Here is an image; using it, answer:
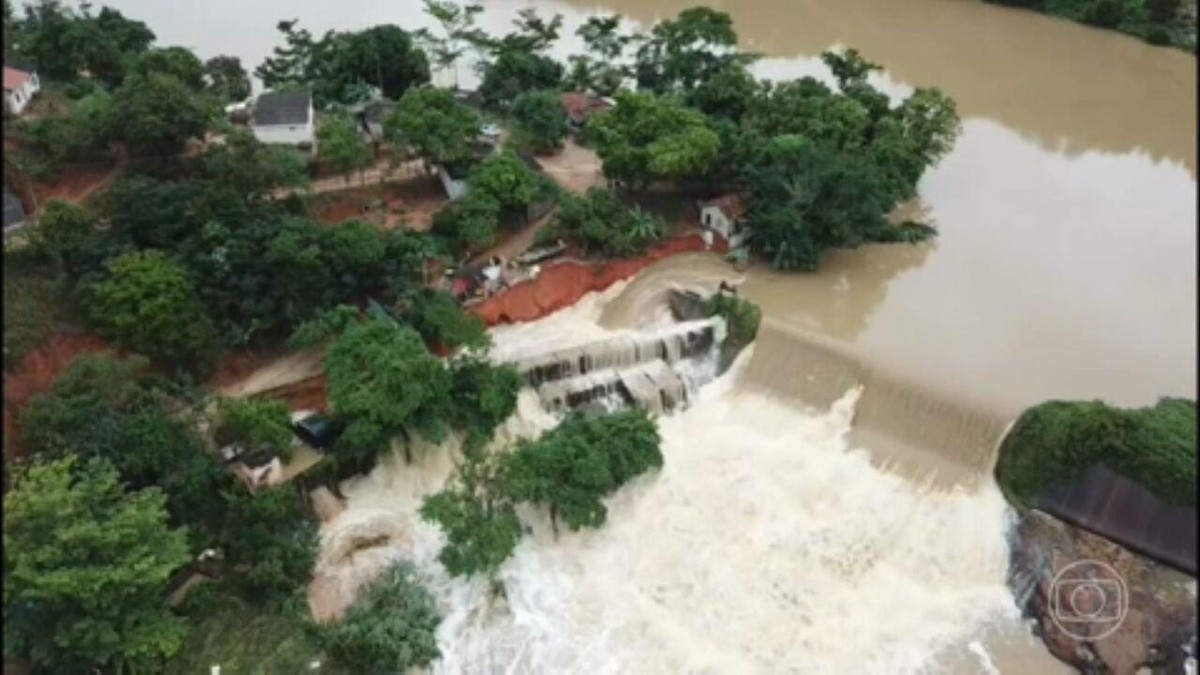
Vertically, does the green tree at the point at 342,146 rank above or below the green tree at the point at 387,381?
above

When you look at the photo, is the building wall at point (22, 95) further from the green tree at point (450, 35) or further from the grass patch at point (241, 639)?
the grass patch at point (241, 639)

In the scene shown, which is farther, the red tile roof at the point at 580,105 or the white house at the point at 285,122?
the red tile roof at the point at 580,105

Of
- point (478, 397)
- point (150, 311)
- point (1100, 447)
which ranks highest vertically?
point (150, 311)

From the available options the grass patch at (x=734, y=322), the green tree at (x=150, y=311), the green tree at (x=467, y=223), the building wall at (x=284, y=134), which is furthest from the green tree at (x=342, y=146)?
the grass patch at (x=734, y=322)

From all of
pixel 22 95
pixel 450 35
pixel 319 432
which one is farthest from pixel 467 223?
pixel 22 95

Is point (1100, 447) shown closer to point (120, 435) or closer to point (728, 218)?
point (728, 218)

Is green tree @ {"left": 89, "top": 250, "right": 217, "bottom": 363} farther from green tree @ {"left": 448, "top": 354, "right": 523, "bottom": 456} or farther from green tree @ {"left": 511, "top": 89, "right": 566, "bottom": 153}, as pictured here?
green tree @ {"left": 511, "top": 89, "right": 566, "bottom": 153}

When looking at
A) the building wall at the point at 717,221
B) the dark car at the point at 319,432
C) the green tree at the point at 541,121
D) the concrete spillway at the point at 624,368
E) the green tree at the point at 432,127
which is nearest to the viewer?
the dark car at the point at 319,432
